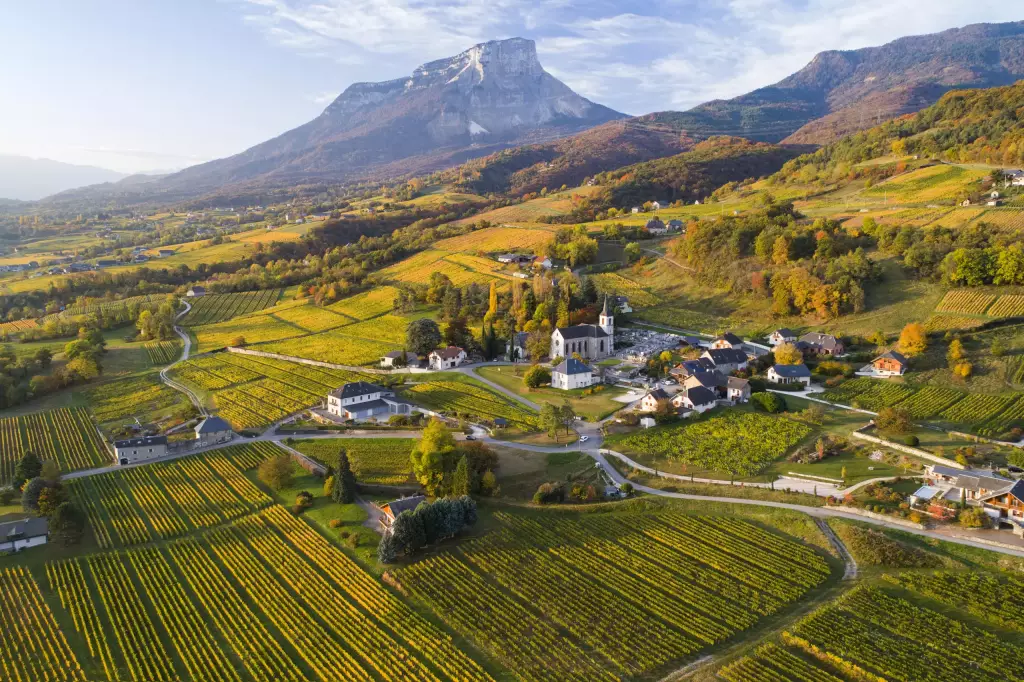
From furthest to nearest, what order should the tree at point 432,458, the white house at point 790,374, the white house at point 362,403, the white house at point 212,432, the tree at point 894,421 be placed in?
the white house at point 362,403 → the white house at point 790,374 → the white house at point 212,432 → the tree at point 894,421 → the tree at point 432,458

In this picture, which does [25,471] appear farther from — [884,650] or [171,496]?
[884,650]

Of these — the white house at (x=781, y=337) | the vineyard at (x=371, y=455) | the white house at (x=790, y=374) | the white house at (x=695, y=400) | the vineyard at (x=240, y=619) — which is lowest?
the vineyard at (x=240, y=619)

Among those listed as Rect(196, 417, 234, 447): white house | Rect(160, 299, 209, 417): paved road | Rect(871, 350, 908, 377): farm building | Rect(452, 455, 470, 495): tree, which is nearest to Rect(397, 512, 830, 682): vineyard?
Rect(452, 455, 470, 495): tree

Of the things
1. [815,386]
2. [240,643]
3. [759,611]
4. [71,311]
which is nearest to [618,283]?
[815,386]

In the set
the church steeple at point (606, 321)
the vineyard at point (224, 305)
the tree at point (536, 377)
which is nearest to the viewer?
the tree at point (536, 377)

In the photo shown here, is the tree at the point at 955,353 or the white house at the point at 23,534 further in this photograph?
the tree at the point at 955,353

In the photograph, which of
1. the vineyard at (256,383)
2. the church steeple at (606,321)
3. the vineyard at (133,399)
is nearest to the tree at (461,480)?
the vineyard at (256,383)

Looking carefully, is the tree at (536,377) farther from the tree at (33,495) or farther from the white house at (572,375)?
the tree at (33,495)

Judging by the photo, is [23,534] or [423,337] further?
[423,337]

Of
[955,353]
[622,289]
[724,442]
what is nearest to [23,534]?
[724,442]
